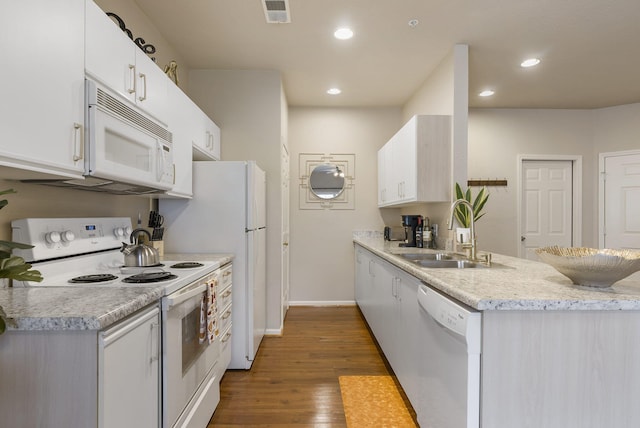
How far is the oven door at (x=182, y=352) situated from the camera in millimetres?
1447

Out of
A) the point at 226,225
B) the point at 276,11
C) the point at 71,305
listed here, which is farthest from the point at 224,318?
the point at 276,11

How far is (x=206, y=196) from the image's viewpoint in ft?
8.97

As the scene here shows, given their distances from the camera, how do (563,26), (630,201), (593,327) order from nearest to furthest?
(593,327)
(563,26)
(630,201)

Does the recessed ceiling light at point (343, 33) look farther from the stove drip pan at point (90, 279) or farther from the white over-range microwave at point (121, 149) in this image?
the stove drip pan at point (90, 279)

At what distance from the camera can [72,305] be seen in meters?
1.11

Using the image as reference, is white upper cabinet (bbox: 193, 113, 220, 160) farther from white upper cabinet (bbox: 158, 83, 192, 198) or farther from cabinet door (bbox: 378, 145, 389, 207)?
cabinet door (bbox: 378, 145, 389, 207)

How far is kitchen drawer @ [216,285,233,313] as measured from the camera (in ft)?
7.50

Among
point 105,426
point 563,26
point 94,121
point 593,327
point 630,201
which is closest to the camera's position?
point 105,426

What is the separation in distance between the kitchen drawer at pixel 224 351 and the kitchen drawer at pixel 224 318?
0.04 meters

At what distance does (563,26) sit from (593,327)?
8.32ft

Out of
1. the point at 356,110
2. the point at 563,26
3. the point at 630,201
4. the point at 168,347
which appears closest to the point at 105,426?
the point at 168,347

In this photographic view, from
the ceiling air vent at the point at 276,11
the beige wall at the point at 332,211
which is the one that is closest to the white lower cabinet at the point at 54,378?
the ceiling air vent at the point at 276,11

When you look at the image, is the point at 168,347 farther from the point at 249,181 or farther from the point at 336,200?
the point at 336,200

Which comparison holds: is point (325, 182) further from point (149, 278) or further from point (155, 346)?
point (155, 346)
